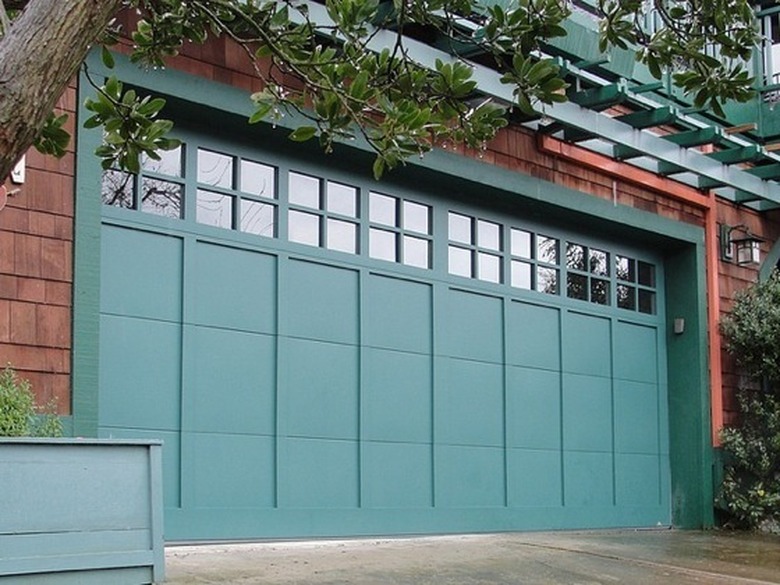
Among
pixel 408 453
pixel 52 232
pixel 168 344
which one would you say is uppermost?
pixel 52 232

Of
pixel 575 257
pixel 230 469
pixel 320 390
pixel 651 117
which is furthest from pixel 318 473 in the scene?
pixel 651 117

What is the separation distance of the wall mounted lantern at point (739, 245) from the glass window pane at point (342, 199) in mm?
4667

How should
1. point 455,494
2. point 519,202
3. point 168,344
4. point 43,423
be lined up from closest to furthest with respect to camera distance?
point 43,423
point 168,344
point 455,494
point 519,202

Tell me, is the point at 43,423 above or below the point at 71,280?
below

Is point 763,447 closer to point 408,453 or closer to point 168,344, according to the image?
point 408,453

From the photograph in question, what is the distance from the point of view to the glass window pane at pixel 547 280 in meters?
10.1

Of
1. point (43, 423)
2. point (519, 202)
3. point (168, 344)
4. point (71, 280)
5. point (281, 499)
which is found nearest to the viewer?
point (43, 423)

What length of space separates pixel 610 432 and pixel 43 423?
5836mm

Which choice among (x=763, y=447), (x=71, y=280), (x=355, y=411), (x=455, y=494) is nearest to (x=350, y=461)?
A: (x=355, y=411)

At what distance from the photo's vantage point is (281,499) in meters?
7.90

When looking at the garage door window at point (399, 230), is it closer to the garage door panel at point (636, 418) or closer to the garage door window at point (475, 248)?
the garage door window at point (475, 248)

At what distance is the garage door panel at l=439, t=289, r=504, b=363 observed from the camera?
30.4 feet

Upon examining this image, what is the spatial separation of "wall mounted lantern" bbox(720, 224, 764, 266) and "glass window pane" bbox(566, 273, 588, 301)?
1941mm

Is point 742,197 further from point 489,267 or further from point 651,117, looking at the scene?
point 489,267
